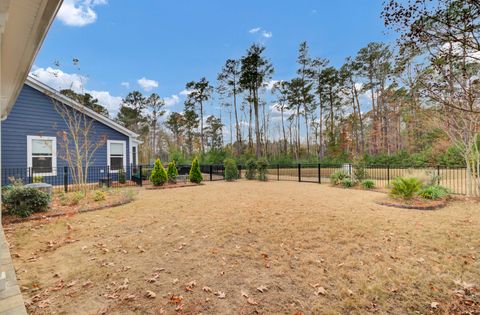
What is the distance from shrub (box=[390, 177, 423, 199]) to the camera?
682cm

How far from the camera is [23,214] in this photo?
5.32m

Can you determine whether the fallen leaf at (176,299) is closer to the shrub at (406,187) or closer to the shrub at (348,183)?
the shrub at (406,187)

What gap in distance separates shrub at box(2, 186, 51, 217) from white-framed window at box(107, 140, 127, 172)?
6453mm

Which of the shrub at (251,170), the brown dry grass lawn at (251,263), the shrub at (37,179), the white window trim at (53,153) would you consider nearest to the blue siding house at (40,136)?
the white window trim at (53,153)

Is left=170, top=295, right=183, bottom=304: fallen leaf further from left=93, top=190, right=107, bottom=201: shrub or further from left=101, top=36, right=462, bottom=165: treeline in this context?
left=101, top=36, right=462, bottom=165: treeline

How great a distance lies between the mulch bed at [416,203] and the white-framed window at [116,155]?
39.2 feet

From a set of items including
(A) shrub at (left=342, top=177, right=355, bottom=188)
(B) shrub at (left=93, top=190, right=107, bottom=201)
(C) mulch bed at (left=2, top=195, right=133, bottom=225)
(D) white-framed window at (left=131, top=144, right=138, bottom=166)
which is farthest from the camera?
(D) white-framed window at (left=131, top=144, right=138, bottom=166)

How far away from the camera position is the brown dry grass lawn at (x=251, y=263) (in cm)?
237

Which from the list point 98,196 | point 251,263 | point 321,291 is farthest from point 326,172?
point 321,291

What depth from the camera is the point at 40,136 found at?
990cm

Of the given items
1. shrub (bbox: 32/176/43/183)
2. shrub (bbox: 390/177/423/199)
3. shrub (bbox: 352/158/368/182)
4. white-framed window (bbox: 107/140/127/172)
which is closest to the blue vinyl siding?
shrub (bbox: 32/176/43/183)

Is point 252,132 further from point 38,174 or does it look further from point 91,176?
point 38,174

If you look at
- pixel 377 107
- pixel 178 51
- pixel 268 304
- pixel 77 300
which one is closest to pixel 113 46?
pixel 178 51

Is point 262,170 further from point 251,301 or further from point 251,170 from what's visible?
point 251,301
